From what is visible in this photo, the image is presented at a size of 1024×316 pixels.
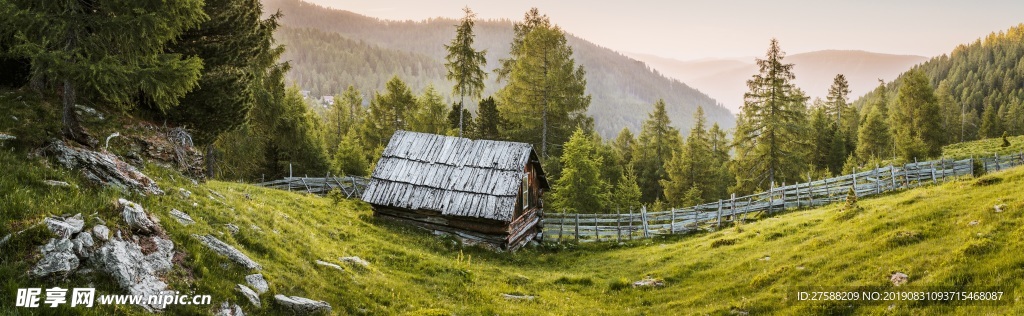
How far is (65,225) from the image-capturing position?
25.8 ft

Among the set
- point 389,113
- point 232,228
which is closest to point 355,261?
point 232,228

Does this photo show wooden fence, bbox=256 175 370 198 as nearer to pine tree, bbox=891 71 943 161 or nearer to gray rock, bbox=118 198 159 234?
gray rock, bbox=118 198 159 234

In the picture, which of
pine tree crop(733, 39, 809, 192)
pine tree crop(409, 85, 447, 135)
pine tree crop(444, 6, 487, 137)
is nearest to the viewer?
pine tree crop(444, 6, 487, 137)

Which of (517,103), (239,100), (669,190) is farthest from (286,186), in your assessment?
(669,190)

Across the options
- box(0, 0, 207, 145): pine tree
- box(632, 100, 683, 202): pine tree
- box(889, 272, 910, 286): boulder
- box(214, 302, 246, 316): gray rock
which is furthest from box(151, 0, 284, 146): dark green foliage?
box(632, 100, 683, 202): pine tree

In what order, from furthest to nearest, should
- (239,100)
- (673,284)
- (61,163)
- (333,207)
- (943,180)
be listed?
1. (943,180)
2. (333,207)
3. (239,100)
4. (673,284)
5. (61,163)

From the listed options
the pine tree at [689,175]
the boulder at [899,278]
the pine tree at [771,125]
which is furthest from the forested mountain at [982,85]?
the boulder at [899,278]

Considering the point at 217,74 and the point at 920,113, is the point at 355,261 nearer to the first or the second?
the point at 217,74

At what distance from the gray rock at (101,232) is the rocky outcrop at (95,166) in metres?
2.98

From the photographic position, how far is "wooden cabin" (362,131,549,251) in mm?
23609

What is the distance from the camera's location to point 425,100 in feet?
167

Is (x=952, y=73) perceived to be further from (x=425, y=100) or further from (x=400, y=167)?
(x=400, y=167)

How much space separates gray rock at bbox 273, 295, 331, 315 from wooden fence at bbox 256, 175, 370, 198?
75.3 ft

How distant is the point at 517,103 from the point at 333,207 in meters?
20.5
